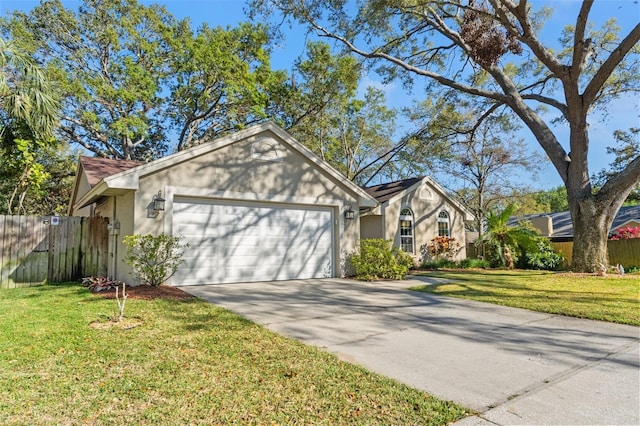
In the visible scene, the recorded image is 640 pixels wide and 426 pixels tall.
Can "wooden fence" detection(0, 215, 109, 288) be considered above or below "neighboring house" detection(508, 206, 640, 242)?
below

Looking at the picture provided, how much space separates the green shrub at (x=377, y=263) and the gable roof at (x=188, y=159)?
5.22 feet

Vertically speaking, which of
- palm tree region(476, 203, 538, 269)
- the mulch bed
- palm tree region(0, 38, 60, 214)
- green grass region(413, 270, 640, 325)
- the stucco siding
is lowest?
green grass region(413, 270, 640, 325)

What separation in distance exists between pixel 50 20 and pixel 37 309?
2037 centimetres

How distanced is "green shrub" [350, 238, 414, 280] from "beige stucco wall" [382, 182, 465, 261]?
377cm

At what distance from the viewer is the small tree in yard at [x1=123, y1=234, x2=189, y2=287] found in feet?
27.3

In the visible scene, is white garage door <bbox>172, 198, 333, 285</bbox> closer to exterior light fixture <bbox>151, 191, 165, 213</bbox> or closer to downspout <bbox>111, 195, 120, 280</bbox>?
exterior light fixture <bbox>151, 191, 165, 213</bbox>

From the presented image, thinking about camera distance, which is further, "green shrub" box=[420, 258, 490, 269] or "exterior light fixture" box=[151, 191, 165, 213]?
"green shrub" box=[420, 258, 490, 269]

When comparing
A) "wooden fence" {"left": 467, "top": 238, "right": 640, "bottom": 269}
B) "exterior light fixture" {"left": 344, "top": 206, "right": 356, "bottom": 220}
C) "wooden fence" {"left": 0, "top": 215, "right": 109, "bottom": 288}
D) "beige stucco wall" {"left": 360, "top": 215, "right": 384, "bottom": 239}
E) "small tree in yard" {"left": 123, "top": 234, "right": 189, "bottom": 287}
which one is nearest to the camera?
"small tree in yard" {"left": 123, "top": 234, "right": 189, "bottom": 287}

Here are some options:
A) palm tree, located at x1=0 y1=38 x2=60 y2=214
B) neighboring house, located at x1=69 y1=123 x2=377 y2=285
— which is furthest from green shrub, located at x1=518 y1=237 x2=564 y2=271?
palm tree, located at x1=0 y1=38 x2=60 y2=214

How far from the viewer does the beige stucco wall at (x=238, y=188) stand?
9.08 metres

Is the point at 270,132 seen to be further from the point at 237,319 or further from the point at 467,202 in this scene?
the point at 467,202

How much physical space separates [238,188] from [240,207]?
548mm

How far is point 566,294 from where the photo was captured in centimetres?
826

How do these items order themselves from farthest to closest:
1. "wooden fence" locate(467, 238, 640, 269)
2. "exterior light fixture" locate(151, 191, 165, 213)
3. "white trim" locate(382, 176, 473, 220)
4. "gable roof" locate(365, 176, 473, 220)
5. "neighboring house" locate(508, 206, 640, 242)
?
"neighboring house" locate(508, 206, 640, 242) → "gable roof" locate(365, 176, 473, 220) → "white trim" locate(382, 176, 473, 220) → "wooden fence" locate(467, 238, 640, 269) → "exterior light fixture" locate(151, 191, 165, 213)
